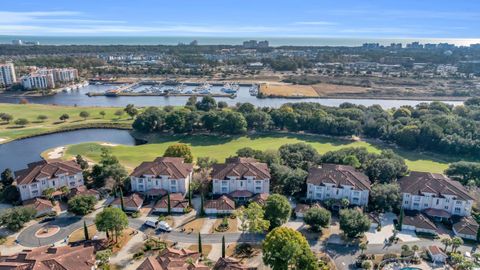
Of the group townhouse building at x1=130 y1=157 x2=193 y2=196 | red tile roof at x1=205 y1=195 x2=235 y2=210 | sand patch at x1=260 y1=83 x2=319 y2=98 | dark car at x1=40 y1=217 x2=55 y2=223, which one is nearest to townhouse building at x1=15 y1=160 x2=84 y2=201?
dark car at x1=40 y1=217 x2=55 y2=223

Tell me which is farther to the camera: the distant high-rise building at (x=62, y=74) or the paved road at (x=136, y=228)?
the distant high-rise building at (x=62, y=74)

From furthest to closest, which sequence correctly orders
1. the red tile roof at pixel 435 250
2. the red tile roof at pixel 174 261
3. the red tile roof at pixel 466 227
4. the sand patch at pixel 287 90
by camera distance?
the sand patch at pixel 287 90 → the red tile roof at pixel 466 227 → the red tile roof at pixel 435 250 → the red tile roof at pixel 174 261

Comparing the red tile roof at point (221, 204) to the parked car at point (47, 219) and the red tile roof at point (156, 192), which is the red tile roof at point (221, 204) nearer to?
the red tile roof at point (156, 192)

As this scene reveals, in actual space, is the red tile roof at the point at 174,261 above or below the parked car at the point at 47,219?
above

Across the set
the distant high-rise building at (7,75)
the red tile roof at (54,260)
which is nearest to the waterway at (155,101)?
the distant high-rise building at (7,75)

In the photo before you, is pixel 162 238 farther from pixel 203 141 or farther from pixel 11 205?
pixel 203 141

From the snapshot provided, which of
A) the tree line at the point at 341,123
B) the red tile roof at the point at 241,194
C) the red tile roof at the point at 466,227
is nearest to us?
the red tile roof at the point at 466,227

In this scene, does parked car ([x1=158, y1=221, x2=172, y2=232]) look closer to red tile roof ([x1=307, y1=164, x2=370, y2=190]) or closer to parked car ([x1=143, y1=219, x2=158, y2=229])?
parked car ([x1=143, y1=219, x2=158, y2=229])
